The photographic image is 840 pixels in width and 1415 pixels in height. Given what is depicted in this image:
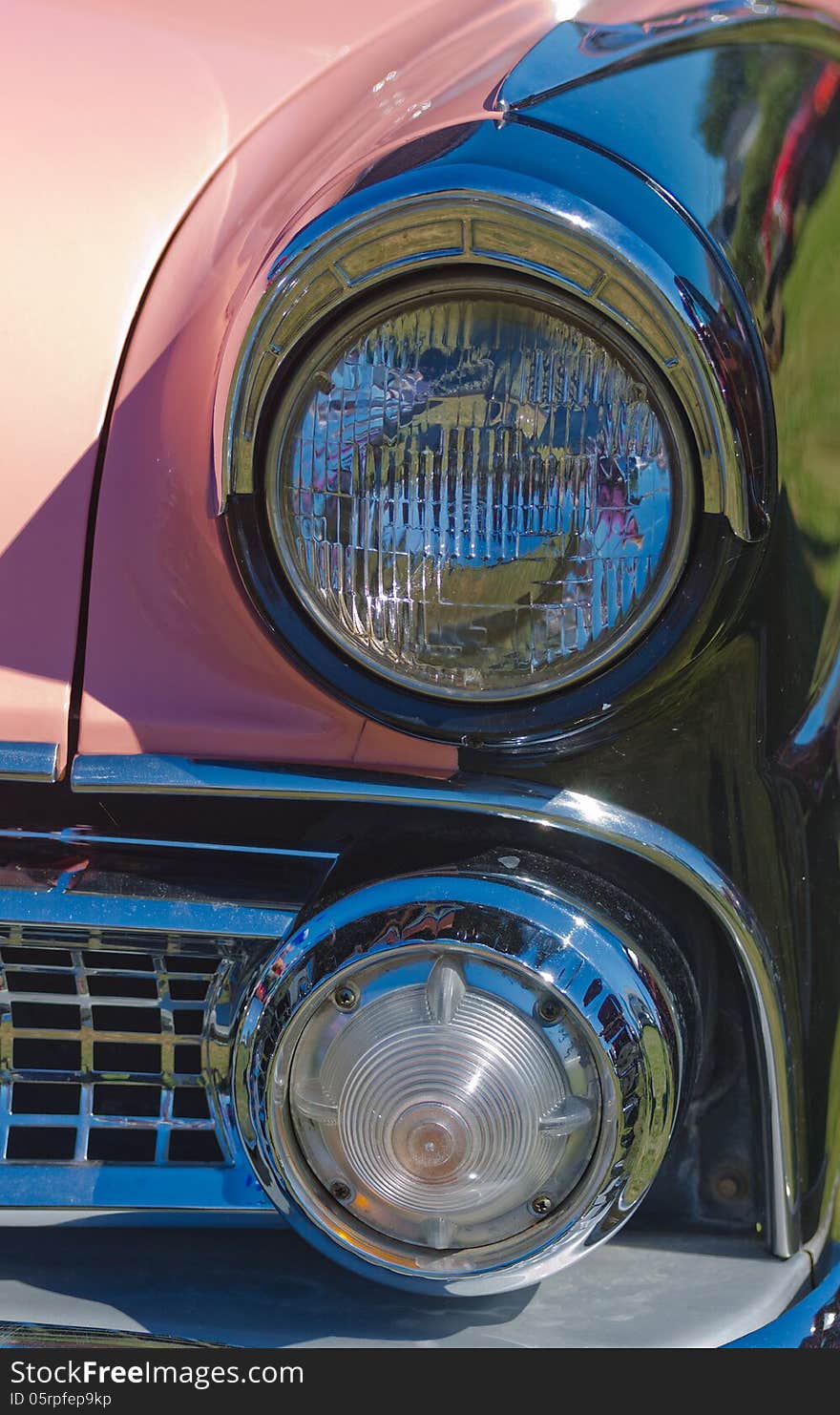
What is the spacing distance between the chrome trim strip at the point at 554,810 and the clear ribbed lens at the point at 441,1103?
0.12m

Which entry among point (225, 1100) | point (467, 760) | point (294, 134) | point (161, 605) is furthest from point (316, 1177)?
point (294, 134)

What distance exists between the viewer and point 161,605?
94 centimetres

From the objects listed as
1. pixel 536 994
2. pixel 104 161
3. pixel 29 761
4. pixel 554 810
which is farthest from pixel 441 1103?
pixel 104 161

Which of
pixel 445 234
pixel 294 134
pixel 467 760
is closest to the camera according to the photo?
pixel 445 234

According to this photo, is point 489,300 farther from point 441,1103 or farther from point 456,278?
point 441,1103

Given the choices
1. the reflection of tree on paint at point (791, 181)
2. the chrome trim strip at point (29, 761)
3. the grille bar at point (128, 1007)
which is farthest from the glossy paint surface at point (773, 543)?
the chrome trim strip at point (29, 761)

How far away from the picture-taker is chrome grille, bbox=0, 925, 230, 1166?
938mm

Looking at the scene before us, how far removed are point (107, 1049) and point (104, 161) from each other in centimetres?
73

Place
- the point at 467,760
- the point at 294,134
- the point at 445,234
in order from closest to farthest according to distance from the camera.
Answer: the point at 445,234
the point at 467,760
the point at 294,134

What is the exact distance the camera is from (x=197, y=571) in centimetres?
Answer: 93

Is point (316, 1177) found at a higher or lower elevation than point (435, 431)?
lower

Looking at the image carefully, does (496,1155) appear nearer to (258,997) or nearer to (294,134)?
(258,997)

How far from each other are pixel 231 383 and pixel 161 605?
0.59 feet

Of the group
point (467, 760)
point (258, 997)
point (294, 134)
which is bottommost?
point (258, 997)
